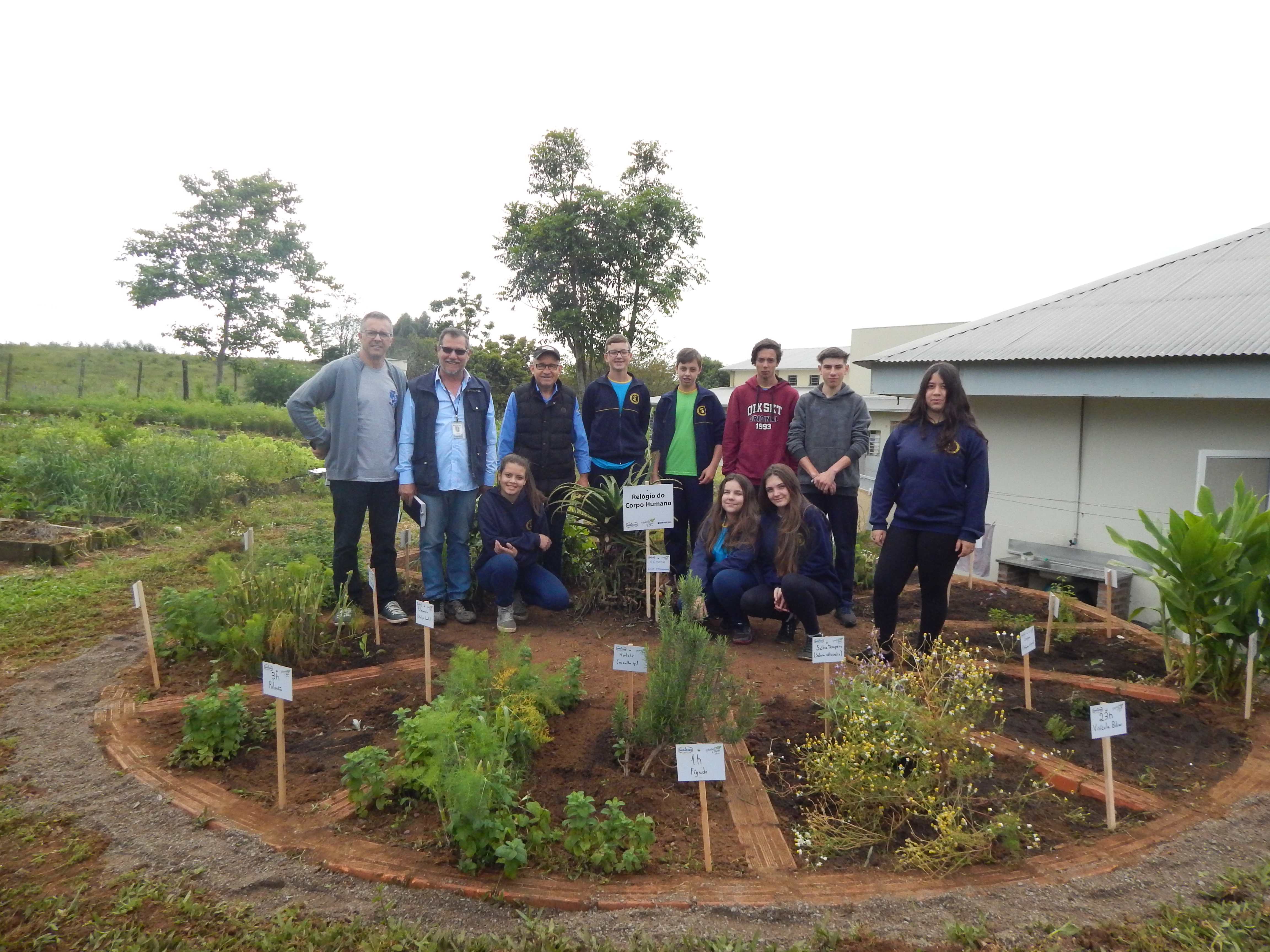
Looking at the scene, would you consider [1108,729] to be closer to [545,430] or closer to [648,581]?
[648,581]

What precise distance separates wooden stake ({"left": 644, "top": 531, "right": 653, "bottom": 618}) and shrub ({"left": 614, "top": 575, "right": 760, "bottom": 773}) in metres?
1.51

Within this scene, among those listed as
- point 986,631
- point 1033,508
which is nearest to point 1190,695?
point 986,631

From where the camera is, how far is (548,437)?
18.3 ft

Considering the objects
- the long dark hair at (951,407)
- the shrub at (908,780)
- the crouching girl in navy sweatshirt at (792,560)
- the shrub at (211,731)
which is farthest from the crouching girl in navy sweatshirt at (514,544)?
the long dark hair at (951,407)

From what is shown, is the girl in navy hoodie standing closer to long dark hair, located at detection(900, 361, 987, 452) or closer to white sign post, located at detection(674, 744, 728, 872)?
long dark hair, located at detection(900, 361, 987, 452)

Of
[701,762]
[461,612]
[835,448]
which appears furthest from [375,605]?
[835,448]

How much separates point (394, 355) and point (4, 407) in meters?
16.0

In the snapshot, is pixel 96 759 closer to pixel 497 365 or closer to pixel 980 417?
pixel 980 417

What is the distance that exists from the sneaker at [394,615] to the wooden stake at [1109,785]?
3966 millimetres

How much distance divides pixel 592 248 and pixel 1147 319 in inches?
756

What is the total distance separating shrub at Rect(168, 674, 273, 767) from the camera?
3295 mm

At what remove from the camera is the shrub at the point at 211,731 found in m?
3.29

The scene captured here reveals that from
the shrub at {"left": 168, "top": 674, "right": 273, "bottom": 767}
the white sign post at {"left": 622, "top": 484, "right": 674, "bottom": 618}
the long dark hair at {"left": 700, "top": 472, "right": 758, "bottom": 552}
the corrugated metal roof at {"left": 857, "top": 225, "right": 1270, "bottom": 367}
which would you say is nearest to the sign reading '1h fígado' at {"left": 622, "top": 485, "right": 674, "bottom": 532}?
the white sign post at {"left": 622, "top": 484, "right": 674, "bottom": 618}

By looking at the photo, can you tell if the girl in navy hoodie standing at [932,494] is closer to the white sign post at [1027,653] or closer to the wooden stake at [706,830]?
the white sign post at [1027,653]
